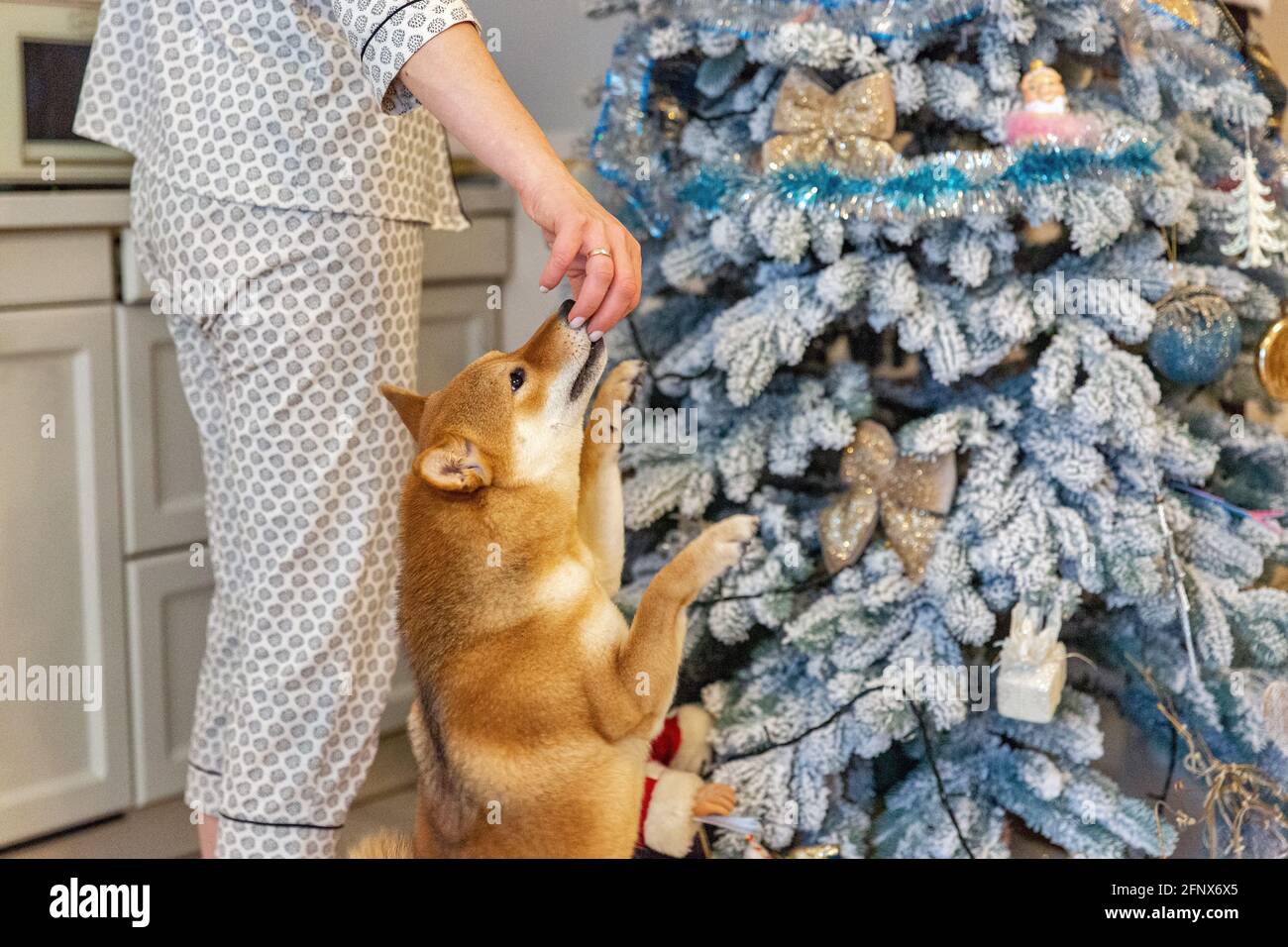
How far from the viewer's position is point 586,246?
2.80ft

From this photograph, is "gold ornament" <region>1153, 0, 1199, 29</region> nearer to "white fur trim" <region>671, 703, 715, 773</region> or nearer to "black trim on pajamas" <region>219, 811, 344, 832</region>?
"white fur trim" <region>671, 703, 715, 773</region>

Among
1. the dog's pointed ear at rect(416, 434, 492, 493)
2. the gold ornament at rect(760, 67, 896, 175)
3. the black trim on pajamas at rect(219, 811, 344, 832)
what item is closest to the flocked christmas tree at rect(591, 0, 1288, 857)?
the gold ornament at rect(760, 67, 896, 175)

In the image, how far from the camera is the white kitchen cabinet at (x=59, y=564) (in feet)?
3.81

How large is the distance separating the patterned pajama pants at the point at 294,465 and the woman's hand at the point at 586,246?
0.19m

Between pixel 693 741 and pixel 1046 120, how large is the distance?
0.65m

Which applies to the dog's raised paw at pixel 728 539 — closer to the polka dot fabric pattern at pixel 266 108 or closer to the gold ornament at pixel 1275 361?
the polka dot fabric pattern at pixel 266 108

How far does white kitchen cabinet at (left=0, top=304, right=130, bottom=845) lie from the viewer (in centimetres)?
116

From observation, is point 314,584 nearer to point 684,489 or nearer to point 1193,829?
point 684,489

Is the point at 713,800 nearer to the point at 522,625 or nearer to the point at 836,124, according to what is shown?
the point at 522,625

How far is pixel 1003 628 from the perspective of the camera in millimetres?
1169

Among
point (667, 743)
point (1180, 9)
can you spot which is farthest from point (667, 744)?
point (1180, 9)

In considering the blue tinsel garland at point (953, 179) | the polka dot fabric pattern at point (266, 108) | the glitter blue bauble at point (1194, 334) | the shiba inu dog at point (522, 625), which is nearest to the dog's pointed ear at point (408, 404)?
the shiba inu dog at point (522, 625)
